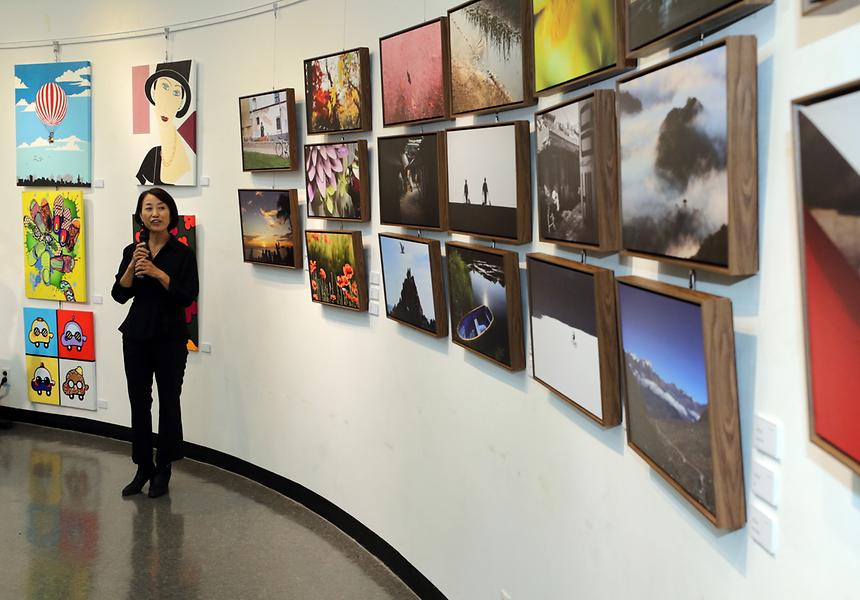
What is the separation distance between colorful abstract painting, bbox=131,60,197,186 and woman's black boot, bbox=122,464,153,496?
216 cm

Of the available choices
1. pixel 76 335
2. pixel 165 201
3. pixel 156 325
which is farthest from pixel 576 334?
pixel 76 335

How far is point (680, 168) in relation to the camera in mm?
1921

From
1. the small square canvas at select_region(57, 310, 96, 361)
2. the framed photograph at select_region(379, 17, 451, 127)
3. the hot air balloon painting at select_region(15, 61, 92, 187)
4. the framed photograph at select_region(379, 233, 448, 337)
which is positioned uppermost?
the hot air balloon painting at select_region(15, 61, 92, 187)

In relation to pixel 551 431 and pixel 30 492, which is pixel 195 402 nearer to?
pixel 30 492

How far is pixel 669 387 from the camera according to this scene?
2047 mm

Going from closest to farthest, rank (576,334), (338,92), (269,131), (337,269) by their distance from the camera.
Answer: (576,334), (338,92), (337,269), (269,131)

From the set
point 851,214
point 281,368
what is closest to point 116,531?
point 281,368

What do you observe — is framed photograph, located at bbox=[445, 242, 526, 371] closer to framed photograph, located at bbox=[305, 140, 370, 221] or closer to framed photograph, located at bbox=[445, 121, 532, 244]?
framed photograph, located at bbox=[445, 121, 532, 244]

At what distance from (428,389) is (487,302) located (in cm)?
101

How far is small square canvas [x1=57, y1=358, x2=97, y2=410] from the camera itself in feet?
24.7

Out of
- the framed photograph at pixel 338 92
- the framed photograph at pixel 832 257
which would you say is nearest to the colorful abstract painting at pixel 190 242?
the framed photograph at pixel 338 92

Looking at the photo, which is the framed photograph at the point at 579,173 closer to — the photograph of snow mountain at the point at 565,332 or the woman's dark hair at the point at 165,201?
the photograph of snow mountain at the point at 565,332

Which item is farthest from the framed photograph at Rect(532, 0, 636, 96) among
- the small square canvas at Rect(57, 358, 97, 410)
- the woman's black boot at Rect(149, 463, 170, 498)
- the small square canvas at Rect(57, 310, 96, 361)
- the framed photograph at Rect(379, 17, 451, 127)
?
the small square canvas at Rect(57, 358, 97, 410)

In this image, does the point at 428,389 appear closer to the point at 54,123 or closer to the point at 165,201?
the point at 165,201
